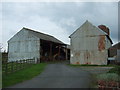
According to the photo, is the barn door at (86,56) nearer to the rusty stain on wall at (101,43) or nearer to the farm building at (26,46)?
the rusty stain on wall at (101,43)

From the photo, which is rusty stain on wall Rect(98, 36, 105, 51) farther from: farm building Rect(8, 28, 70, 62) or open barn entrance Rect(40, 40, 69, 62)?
open barn entrance Rect(40, 40, 69, 62)

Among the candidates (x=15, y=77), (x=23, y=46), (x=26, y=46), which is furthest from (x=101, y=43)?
(x=15, y=77)

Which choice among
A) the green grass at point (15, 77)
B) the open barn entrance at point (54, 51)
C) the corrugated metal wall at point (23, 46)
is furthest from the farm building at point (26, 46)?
the green grass at point (15, 77)

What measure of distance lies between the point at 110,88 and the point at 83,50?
25.9 m

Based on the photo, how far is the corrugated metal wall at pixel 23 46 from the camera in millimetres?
39031

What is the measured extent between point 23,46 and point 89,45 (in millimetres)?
13763

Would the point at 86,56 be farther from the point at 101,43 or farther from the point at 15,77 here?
the point at 15,77

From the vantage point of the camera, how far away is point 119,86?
9.33m

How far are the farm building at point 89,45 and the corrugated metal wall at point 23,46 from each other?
7.64 m

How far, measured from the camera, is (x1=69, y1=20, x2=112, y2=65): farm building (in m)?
33.4

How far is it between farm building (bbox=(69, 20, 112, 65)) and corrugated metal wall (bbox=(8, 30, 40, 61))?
7.64m

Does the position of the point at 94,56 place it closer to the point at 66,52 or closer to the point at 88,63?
the point at 88,63

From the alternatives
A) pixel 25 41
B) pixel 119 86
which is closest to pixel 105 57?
pixel 25 41

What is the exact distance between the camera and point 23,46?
40250mm
